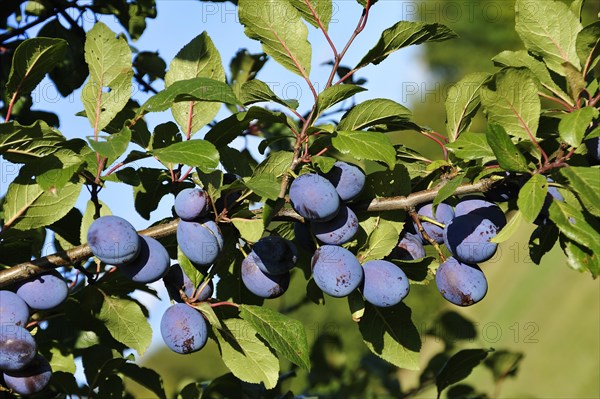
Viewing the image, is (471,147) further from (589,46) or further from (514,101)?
(589,46)

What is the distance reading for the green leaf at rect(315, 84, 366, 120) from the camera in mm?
832

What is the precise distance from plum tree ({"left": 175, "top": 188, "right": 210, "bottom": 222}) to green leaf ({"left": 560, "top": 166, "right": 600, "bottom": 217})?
432mm

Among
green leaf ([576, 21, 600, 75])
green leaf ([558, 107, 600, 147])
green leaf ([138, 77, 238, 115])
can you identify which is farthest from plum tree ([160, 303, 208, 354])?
green leaf ([576, 21, 600, 75])

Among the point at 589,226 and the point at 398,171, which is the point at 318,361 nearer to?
the point at 398,171

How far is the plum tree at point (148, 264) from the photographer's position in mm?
848

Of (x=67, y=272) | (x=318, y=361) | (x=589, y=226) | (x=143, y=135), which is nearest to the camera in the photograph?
(x=589, y=226)

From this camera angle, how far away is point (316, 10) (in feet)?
3.05

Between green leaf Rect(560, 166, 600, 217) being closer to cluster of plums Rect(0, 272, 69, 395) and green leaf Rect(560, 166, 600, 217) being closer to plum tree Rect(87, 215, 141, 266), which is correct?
plum tree Rect(87, 215, 141, 266)

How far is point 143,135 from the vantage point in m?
0.95

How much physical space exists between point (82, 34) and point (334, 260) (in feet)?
3.31

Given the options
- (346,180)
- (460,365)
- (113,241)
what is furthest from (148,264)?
(460,365)

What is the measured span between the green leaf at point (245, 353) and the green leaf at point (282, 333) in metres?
0.06

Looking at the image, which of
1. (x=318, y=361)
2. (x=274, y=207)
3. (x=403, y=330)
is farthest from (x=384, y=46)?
(x=318, y=361)

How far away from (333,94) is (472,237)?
0.83 ft
